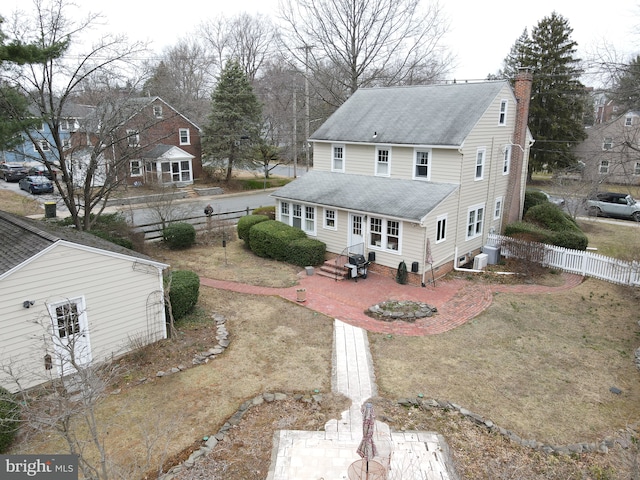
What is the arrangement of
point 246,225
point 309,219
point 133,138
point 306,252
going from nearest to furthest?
point 306,252
point 309,219
point 246,225
point 133,138

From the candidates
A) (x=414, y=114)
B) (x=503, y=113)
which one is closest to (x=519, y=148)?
(x=503, y=113)

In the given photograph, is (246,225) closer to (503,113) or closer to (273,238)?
(273,238)

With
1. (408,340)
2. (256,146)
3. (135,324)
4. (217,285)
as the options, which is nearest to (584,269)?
(408,340)

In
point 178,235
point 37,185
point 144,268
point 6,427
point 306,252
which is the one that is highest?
point 37,185

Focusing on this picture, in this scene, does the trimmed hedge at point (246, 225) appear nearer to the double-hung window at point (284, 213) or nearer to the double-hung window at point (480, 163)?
the double-hung window at point (284, 213)

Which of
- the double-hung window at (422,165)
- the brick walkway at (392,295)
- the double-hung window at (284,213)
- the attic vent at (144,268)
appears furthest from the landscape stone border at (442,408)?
the double-hung window at (284,213)

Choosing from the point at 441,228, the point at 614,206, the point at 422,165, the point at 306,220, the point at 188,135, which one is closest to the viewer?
the point at 441,228

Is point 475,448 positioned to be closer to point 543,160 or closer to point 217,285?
point 217,285
